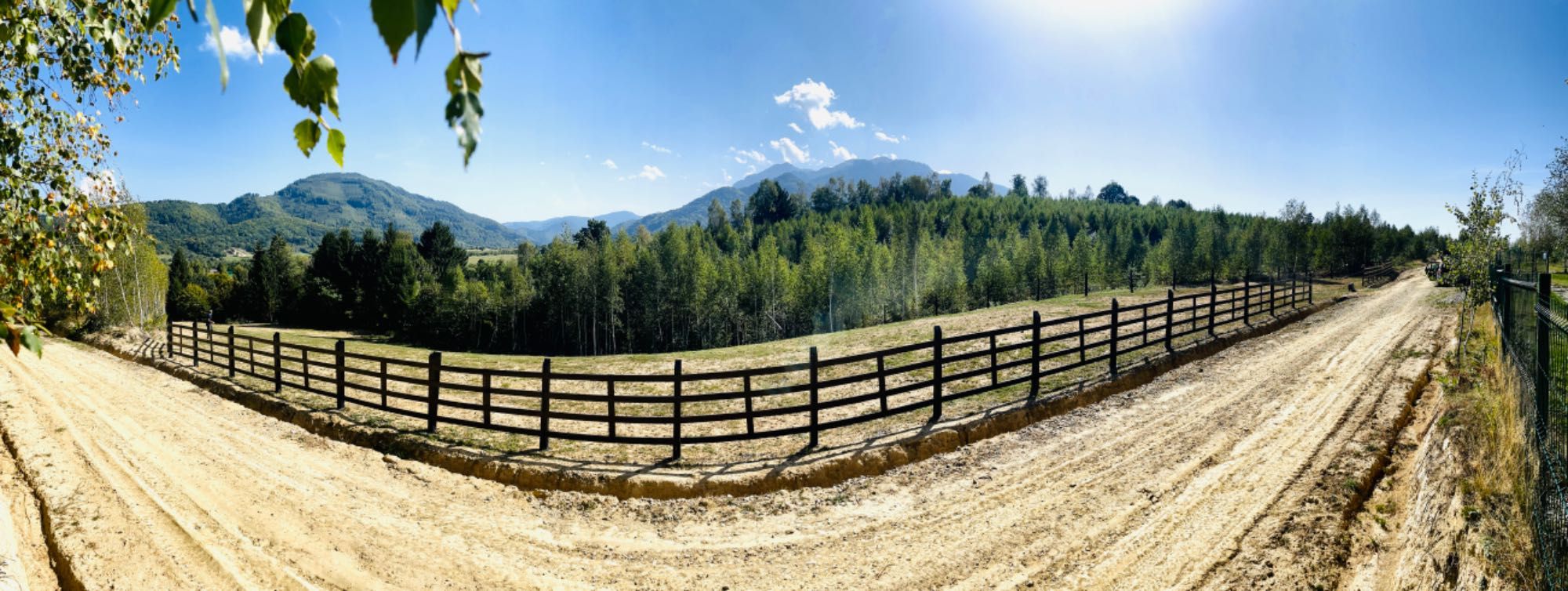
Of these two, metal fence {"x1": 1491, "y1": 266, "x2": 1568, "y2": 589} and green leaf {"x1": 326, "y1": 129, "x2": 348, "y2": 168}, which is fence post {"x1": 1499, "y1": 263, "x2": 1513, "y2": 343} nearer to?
metal fence {"x1": 1491, "y1": 266, "x2": 1568, "y2": 589}

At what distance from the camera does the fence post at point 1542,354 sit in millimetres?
4473

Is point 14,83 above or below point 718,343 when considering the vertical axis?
above

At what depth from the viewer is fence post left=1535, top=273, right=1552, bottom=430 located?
14.7 feet

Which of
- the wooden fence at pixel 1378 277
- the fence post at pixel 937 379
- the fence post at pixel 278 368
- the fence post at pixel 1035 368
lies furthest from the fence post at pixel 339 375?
the wooden fence at pixel 1378 277

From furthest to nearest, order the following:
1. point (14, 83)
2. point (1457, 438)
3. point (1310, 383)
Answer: point (1310, 383), point (1457, 438), point (14, 83)

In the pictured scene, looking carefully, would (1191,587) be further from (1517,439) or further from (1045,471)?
(1517,439)

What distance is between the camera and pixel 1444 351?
12.3 meters

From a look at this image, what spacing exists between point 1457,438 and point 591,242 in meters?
51.7

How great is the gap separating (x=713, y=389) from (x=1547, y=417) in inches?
435

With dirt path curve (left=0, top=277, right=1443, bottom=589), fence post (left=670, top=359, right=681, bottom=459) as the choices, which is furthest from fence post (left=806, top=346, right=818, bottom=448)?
fence post (left=670, top=359, right=681, bottom=459)

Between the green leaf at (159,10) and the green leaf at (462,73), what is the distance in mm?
411

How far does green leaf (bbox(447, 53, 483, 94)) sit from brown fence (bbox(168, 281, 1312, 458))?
6.81 meters

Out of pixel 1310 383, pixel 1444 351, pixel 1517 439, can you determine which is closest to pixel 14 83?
pixel 1517 439

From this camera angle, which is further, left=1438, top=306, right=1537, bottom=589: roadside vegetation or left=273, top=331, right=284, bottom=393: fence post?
left=273, top=331, right=284, bottom=393: fence post
